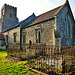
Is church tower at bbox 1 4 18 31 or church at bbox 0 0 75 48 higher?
church tower at bbox 1 4 18 31

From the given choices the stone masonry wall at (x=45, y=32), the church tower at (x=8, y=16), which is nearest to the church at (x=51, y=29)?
the stone masonry wall at (x=45, y=32)

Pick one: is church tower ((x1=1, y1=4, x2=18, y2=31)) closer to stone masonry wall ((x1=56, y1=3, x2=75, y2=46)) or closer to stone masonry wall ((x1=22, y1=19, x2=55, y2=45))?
stone masonry wall ((x1=22, y1=19, x2=55, y2=45))

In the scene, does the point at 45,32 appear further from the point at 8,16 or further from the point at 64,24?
the point at 8,16

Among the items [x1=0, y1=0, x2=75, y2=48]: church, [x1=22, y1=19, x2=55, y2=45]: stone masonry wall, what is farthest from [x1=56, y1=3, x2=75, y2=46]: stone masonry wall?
[x1=22, y1=19, x2=55, y2=45]: stone masonry wall

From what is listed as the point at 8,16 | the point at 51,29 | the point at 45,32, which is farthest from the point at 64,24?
the point at 8,16

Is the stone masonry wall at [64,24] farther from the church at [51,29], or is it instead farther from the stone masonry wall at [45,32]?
the stone masonry wall at [45,32]

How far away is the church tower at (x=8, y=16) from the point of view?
99.7ft

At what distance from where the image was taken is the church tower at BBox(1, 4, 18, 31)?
30388 millimetres

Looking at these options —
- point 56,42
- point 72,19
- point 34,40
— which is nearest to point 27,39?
point 34,40

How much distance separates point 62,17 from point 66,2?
350 centimetres

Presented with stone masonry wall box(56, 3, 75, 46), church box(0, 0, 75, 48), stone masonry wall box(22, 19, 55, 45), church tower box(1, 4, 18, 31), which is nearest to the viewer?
church box(0, 0, 75, 48)

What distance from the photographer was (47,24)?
11.4 m

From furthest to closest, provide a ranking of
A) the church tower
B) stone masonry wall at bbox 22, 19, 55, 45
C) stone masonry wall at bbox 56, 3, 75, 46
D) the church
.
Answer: the church tower → stone masonry wall at bbox 56, 3, 75, 46 → stone masonry wall at bbox 22, 19, 55, 45 → the church

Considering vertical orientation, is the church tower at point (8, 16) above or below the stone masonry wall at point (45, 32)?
above
